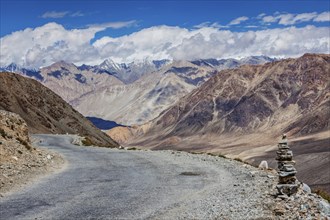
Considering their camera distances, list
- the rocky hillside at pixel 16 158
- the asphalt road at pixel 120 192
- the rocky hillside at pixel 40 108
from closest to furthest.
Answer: the asphalt road at pixel 120 192 < the rocky hillside at pixel 16 158 < the rocky hillside at pixel 40 108

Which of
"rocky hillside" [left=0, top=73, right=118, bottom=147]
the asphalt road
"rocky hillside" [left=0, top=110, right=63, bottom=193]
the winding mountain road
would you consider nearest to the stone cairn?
the winding mountain road

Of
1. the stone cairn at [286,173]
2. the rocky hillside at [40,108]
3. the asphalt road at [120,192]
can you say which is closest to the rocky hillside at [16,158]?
the asphalt road at [120,192]

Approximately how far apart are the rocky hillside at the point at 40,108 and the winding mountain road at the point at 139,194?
109896 millimetres

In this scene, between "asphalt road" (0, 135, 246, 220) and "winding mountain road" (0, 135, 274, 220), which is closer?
"winding mountain road" (0, 135, 274, 220)

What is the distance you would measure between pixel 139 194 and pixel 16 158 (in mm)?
12688

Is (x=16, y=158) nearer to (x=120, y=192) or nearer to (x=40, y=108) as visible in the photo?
(x=120, y=192)

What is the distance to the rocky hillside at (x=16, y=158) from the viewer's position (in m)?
25.1

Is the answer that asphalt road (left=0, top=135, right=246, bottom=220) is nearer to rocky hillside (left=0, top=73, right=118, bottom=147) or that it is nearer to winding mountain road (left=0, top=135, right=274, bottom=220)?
winding mountain road (left=0, top=135, right=274, bottom=220)

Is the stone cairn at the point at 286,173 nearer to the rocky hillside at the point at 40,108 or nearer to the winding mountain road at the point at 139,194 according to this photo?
the winding mountain road at the point at 139,194

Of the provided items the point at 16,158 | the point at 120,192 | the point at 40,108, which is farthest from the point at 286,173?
the point at 40,108

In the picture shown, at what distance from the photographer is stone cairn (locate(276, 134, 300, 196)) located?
1877cm

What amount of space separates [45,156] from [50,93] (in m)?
160

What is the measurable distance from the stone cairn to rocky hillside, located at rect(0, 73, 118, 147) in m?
120

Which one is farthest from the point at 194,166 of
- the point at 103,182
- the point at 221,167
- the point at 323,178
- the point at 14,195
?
the point at 323,178
